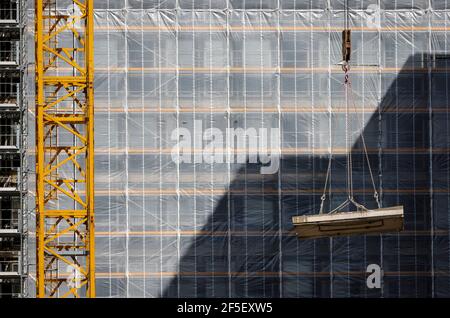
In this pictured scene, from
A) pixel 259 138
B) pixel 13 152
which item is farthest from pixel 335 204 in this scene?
pixel 13 152

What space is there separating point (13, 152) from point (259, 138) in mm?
13762

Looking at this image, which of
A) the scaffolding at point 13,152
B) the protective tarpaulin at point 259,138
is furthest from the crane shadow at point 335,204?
the scaffolding at point 13,152

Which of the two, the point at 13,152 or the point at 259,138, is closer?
the point at 13,152

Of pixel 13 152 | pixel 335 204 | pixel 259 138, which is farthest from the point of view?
pixel 259 138

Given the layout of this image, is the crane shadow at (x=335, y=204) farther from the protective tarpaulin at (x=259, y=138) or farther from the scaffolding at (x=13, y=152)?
the scaffolding at (x=13, y=152)

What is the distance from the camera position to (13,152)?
235ft

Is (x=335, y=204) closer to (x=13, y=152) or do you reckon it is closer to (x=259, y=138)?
(x=259, y=138)

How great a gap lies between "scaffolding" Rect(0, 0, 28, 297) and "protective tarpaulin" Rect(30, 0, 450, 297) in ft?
13.8

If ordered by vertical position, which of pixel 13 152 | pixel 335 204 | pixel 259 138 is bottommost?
pixel 335 204

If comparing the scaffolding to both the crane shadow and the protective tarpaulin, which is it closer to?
the protective tarpaulin

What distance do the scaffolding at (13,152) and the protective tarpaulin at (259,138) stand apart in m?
4.20

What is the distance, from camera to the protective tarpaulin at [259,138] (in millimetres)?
74062
